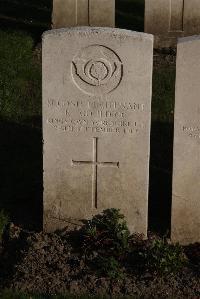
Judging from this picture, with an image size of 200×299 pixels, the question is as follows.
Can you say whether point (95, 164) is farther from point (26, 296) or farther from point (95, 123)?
point (26, 296)

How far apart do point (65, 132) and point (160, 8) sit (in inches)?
251

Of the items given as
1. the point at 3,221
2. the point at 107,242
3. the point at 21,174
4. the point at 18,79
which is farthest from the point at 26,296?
the point at 18,79

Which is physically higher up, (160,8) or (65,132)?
(160,8)

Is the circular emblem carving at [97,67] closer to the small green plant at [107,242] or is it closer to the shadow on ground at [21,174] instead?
the small green plant at [107,242]

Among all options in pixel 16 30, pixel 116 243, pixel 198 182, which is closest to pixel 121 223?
pixel 116 243

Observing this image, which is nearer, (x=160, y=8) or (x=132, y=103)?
(x=132, y=103)

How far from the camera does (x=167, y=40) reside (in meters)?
12.3

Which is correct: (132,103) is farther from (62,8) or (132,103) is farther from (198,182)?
(62,8)

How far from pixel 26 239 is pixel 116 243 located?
81 cm

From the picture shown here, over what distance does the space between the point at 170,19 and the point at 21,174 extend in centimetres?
536

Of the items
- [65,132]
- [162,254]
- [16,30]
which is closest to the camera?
[162,254]

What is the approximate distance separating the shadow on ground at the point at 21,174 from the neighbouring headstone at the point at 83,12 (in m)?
3.64

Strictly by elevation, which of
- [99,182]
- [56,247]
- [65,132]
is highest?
[65,132]

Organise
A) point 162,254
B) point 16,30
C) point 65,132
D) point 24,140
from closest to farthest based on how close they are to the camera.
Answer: point 162,254, point 65,132, point 24,140, point 16,30
